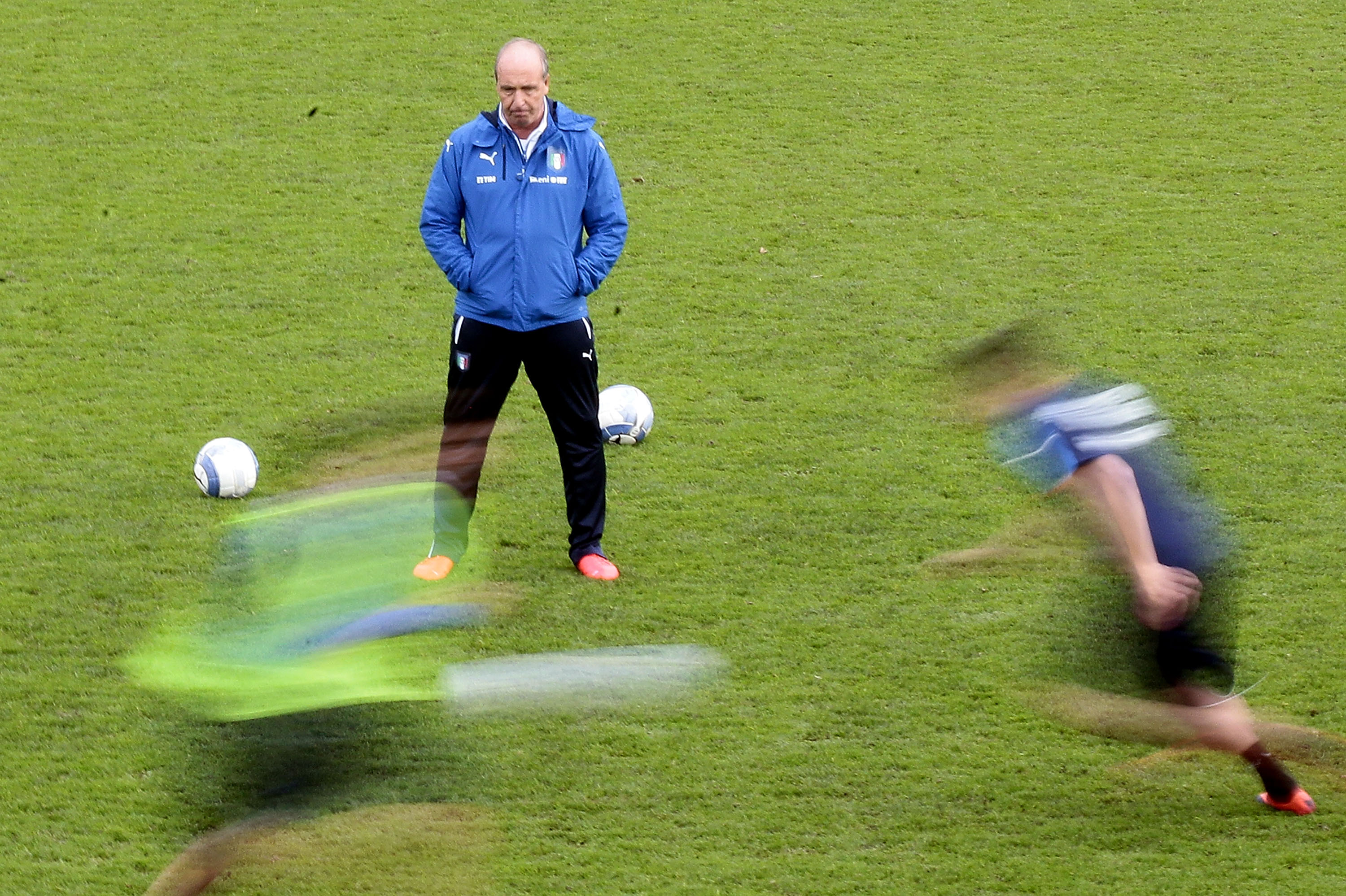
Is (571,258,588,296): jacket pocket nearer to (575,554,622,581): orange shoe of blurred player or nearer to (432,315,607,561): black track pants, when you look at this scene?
(432,315,607,561): black track pants

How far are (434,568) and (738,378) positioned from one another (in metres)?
2.45

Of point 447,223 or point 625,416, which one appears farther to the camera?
point 625,416

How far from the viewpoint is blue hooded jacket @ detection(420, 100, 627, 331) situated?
539 centimetres

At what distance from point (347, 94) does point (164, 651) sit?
6.69 metres

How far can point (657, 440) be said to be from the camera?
7113 millimetres

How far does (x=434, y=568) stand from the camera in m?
5.77

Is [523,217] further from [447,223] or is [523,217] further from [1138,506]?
[1138,506]

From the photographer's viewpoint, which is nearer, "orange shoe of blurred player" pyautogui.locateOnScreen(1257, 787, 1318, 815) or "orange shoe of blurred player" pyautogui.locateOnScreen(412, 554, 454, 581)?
"orange shoe of blurred player" pyautogui.locateOnScreen(1257, 787, 1318, 815)

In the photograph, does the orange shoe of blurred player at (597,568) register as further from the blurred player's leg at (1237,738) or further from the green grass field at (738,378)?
the blurred player's leg at (1237,738)

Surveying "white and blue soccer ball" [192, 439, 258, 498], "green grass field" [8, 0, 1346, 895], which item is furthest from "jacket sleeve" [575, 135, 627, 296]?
"white and blue soccer ball" [192, 439, 258, 498]

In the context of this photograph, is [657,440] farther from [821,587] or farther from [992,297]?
[992,297]

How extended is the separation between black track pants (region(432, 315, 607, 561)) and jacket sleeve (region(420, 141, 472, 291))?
0.19 m

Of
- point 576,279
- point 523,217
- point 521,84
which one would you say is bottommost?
point 576,279

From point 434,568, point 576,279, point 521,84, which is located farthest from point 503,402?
point 521,84
